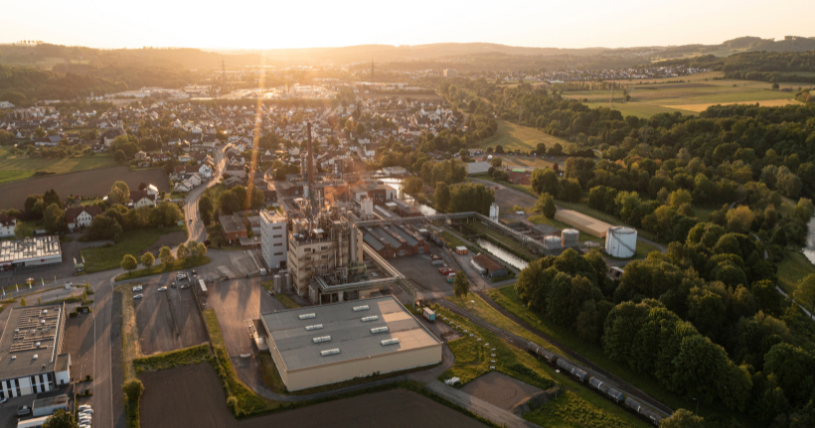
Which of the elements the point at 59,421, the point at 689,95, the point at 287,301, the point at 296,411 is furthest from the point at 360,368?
the point at 689,95

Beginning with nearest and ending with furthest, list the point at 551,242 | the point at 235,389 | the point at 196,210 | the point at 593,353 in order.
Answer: the point at 235,389
the point at 593,353
the point at 551,242
the point at 196,210

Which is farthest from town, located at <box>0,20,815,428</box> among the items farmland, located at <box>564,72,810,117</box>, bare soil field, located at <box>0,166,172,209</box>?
farmland, located at <box>564,72,810,117</box>

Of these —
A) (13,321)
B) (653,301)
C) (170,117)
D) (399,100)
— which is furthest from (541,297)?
(399,100)

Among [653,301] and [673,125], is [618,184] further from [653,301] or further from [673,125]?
[653,301]

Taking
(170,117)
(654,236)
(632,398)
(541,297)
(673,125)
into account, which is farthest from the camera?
(170,117)

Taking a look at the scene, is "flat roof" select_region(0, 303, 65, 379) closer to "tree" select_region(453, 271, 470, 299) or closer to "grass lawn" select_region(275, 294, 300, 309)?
"grass lawn" select_region(275, 294, 300, 309)

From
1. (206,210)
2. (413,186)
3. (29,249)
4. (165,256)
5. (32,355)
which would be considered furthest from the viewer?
(413,186)

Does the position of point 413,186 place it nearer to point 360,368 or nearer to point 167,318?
point 167,318
